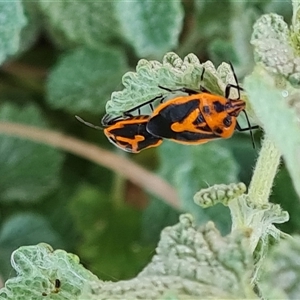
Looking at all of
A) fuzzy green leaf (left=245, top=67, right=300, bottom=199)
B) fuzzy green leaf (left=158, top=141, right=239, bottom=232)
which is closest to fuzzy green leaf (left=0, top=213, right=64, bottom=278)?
fuzzy green leaf (left=158, top=141, right=239, bottom=232)

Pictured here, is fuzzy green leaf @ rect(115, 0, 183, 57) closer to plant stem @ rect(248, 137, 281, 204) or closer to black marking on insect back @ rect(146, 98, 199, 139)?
black marking on insect back @ rect(146, 98, 199, 139)

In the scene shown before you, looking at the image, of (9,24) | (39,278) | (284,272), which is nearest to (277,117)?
(284,272)

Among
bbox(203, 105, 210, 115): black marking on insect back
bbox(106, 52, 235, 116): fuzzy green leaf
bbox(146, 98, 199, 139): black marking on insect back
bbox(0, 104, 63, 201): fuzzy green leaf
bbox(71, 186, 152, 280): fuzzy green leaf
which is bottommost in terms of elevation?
bbox(71, 186, 152, 280): fuzzy green leaf

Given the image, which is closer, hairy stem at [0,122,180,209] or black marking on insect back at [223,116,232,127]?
black marking on insect back at [223,116,232,127]

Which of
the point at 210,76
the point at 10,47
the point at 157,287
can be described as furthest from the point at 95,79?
the point at 157,287

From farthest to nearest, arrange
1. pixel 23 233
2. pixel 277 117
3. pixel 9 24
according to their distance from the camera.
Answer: pixel 23 233, pixel 9 24, pixel 277 117

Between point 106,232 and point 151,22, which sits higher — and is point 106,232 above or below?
below

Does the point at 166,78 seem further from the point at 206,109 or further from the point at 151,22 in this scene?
the point at 151,22
